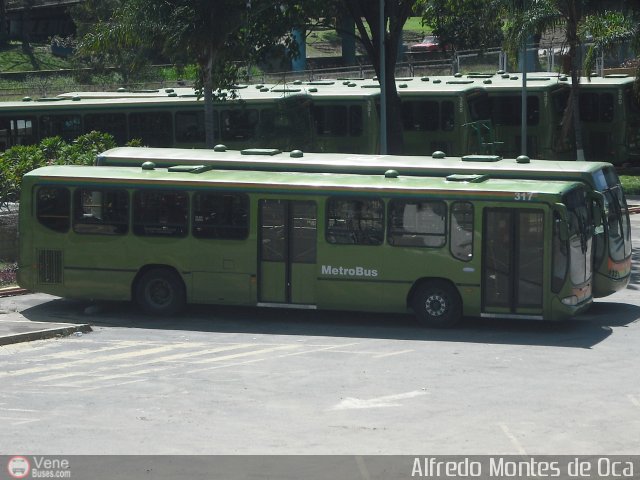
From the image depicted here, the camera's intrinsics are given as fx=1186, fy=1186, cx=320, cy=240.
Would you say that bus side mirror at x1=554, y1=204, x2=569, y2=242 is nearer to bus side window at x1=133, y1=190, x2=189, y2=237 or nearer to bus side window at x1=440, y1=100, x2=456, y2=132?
bus side window at x1=133, y1=190, x2=189, y2=237

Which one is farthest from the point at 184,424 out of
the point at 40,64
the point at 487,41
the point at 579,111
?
the point at 40,64

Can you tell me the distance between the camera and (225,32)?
31.6 metres

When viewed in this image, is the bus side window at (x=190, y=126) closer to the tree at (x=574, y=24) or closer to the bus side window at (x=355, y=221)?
the tree at (x=574, y=24)

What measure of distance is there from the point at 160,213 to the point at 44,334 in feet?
11.0

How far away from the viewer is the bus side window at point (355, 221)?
21219 millimetres

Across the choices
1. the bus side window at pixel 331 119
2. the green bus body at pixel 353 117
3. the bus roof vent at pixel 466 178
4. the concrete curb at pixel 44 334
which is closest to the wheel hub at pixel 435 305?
the bus roof vent at pixel 466 178

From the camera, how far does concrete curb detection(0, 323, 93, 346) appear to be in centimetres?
1983

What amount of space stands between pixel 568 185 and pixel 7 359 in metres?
9.90

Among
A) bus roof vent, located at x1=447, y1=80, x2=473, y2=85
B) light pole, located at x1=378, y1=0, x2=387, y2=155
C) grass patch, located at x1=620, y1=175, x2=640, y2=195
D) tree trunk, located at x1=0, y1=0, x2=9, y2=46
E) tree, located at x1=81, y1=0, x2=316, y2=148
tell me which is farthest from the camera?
tree trunk, located at x1=0, y1=0, x2=9, y2=46

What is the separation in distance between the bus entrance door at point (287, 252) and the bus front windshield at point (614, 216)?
5.41 meters

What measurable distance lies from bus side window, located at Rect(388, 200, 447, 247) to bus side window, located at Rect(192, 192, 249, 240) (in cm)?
275

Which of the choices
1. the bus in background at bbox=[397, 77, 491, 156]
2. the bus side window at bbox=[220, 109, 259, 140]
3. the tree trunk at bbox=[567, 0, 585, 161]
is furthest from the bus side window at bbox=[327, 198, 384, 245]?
the bus in background at bbox=[397, 77, 491, 156]

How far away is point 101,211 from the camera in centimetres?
2252

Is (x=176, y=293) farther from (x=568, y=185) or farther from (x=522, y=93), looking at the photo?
(x=522, y=93)
